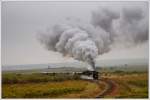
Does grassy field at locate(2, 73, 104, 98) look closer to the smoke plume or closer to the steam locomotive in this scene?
the steam locomotive

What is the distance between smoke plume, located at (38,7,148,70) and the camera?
12.2 feet

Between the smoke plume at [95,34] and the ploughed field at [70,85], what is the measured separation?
0.78 feet

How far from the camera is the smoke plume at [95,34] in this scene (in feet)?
12.2

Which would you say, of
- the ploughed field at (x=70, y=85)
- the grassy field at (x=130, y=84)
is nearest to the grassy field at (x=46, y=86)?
the ploughed field at (x=70, y=85)

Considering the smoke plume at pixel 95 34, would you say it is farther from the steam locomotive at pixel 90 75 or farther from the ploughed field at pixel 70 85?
the ploughed field at pixel 70 85

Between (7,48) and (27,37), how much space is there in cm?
24

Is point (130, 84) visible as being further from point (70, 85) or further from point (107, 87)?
point (70, 85)

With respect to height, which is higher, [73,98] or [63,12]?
[63,12]

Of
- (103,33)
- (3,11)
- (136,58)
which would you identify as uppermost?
(3,11)

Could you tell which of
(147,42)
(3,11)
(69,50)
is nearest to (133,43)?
(147,42)

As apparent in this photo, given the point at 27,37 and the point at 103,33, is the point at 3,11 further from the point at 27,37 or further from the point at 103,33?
the point at 103,33

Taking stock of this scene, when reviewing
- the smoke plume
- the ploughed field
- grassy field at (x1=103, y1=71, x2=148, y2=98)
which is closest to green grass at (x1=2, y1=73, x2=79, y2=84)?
the ploughed field

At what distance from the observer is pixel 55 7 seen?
3748mm

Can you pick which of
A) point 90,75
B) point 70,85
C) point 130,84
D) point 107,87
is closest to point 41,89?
point 70,85
